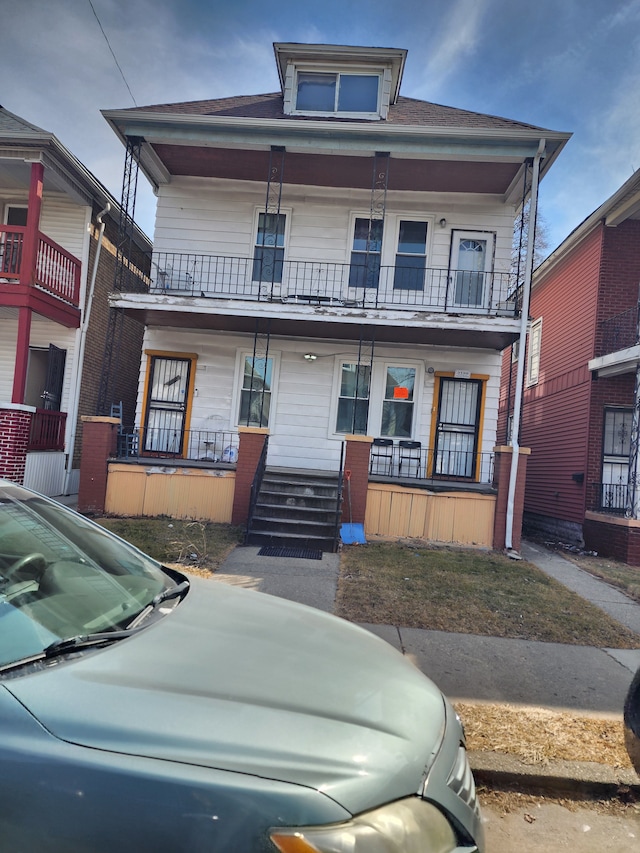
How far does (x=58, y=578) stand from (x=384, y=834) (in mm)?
1613

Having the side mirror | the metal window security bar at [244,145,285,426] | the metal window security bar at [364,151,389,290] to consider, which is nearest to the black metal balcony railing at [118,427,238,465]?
the metal window security bar at [244,145,285,426]

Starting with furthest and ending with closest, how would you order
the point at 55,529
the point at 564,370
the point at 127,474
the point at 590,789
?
the point at 564,370
the point at 127,474
the point at 590,789
the point at 55,529

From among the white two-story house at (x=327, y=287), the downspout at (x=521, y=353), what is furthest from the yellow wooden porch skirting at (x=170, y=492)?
the downspout at (x=521, y=353)

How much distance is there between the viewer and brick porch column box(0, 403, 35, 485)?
9.08 m

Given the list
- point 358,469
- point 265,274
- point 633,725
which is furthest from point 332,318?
point 633,725

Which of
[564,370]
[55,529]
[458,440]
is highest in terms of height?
[564,370]

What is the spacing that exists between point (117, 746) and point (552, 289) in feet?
47.3

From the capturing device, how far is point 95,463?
9055 mm

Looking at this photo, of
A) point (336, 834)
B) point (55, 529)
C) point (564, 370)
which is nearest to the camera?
point (336, 834)

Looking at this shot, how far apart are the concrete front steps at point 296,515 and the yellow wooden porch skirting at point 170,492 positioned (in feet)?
2.63

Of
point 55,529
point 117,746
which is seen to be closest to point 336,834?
point 117,746

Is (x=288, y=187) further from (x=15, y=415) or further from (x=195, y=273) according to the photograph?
(x=15, y=415)

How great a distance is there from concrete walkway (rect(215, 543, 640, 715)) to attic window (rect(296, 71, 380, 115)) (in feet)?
30.6

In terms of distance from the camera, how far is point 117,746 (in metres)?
1.37
